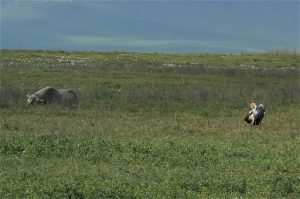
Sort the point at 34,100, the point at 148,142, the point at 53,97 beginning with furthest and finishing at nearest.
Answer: the point at 53,97, the point at 34,100, the point at 148,142

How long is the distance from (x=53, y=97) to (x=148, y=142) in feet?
34.1

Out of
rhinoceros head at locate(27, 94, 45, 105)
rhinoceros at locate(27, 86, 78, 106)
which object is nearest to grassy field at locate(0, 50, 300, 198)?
rhinoceros head at locate(27, 94, 45, 105)

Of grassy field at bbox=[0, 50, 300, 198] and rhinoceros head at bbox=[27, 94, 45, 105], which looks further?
rhinoceros head at bbox=[27, 94, 45, 105]

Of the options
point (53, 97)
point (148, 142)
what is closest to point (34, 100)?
point (53, 97)

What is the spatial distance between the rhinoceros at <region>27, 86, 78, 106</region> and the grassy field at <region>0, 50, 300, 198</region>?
510 millimetres

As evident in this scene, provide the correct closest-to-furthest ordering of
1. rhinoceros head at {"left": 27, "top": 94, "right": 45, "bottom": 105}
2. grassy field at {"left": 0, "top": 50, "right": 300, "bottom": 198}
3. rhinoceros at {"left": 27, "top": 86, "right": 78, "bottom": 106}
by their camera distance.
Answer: grassy field at {"left": 0, "top": 50, "right": 300, "bottom": 198}, rhinoceros head at {"left": 27, "top": 94, "right": 45, "bottom": 105}, rhinoceros at {"left": 27, "top": 86, "right": 78, "bottom": 106}

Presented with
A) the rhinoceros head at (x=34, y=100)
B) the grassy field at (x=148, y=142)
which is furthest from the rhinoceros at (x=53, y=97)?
the grassy field at (x=148, y=142)

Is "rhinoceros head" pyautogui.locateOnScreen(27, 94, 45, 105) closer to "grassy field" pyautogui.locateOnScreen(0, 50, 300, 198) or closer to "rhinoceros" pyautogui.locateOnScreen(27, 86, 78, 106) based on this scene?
"rhinoceros" pyautogui.locateOnScreen(27, 86, 78, 106)

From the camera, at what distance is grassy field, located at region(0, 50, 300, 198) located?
10.0 meters

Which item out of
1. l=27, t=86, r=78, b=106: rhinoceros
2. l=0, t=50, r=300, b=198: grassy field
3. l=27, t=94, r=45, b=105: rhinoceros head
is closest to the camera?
l=0, t=50, r=300, b=198: grassy field

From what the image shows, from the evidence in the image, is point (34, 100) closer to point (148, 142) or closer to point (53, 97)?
point (53, 97)

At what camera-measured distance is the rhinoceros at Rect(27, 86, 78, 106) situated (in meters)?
22.9

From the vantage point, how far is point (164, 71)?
36875 millimetres

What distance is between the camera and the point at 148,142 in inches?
555
